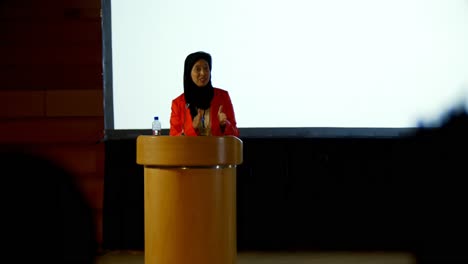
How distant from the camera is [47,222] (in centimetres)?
285

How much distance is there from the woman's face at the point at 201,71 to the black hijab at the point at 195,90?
18 millimetres

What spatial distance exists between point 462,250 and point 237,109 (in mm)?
1718

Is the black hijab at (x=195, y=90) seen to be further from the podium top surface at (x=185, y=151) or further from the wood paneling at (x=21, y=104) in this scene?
the wood paneling at (x=21, y=104)

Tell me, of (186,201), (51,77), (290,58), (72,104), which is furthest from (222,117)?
(51,77)

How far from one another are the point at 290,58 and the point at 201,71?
1022mm

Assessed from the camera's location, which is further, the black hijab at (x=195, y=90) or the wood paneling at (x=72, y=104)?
the wood paneling at (x=72, y=104)

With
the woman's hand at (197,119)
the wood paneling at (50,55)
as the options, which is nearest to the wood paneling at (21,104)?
the wood paneling at (50,55)

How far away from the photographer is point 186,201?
63.0 inches

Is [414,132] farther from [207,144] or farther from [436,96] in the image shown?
[207,144]

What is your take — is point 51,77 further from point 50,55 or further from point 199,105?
point 199,105

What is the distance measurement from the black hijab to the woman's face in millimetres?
18

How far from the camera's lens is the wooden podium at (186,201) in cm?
160

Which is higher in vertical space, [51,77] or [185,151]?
[51,77]

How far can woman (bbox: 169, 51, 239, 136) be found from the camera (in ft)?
6.59
